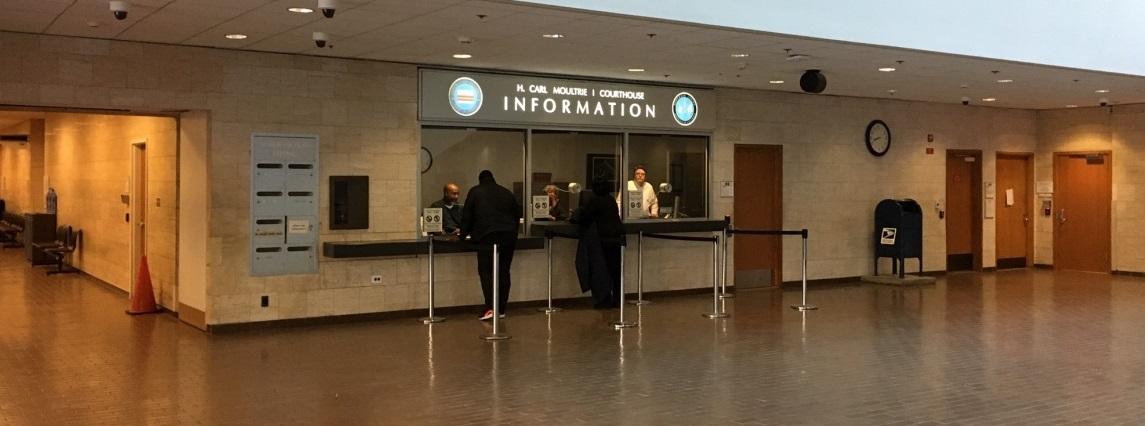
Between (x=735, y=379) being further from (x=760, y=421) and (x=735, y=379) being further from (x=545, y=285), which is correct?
(x=545, y=285)

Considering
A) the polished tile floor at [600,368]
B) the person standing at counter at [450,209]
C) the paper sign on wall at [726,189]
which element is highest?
the paper sign on wall at [726,189]

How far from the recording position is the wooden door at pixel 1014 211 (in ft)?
52.2

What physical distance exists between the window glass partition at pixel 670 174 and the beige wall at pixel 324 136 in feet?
0.63

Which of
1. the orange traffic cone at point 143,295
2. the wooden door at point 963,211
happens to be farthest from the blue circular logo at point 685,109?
the orange traffic cone at point 143,295

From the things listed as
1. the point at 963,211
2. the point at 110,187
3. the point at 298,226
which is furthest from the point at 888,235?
the point at 110,187

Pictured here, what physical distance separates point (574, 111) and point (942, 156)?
665 centimetres

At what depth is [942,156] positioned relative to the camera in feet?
48.7

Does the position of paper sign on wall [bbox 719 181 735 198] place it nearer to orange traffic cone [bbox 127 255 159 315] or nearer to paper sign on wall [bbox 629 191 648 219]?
paper sign on wall [bbox 629 191 648 219]

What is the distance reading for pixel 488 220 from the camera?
970 cm

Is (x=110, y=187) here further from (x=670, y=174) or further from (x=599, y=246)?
(x=670, y=174)

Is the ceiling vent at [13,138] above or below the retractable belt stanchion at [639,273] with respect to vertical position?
above

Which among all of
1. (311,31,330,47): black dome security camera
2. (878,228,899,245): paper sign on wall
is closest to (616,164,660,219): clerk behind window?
(878,228,899,245): paper sign on wall

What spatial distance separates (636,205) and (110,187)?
6680 mm

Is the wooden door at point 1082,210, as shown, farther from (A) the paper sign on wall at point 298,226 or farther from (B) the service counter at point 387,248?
(A) the paper sign on wall at point 298,226
